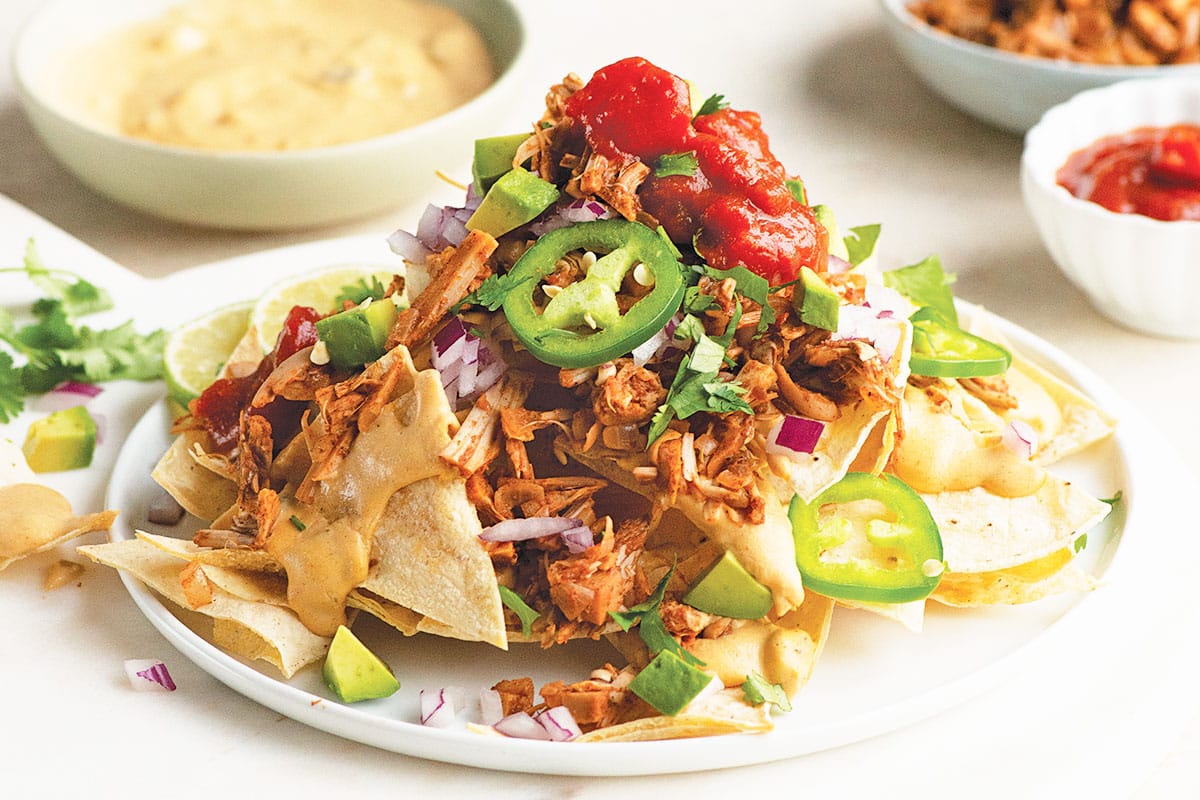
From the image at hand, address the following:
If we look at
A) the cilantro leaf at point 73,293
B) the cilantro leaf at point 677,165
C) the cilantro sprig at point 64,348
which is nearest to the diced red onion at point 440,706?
the cilantro leaf at point 677,165

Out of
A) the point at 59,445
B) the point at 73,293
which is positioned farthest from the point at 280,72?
the point at 59,445

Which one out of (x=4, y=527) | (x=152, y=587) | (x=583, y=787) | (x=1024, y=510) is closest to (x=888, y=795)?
(x=583, y=787)

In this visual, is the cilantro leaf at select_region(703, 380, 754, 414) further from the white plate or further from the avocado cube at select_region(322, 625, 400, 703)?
the avocado cube at select_region(322, 625, 400, 703)

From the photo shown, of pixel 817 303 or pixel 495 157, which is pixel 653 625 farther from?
pixel 495 157

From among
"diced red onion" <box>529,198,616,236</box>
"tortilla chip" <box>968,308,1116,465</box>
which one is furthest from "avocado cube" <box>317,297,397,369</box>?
"tortilla chip" <box>968,308,1116,465</box>

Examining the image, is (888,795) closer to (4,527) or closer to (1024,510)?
(1024,510)

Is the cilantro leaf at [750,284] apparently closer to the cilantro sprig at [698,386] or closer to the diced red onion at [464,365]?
the cilantro sprig at [698,386]

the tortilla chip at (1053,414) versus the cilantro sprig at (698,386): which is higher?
the cilantro sprig at (698,386)
